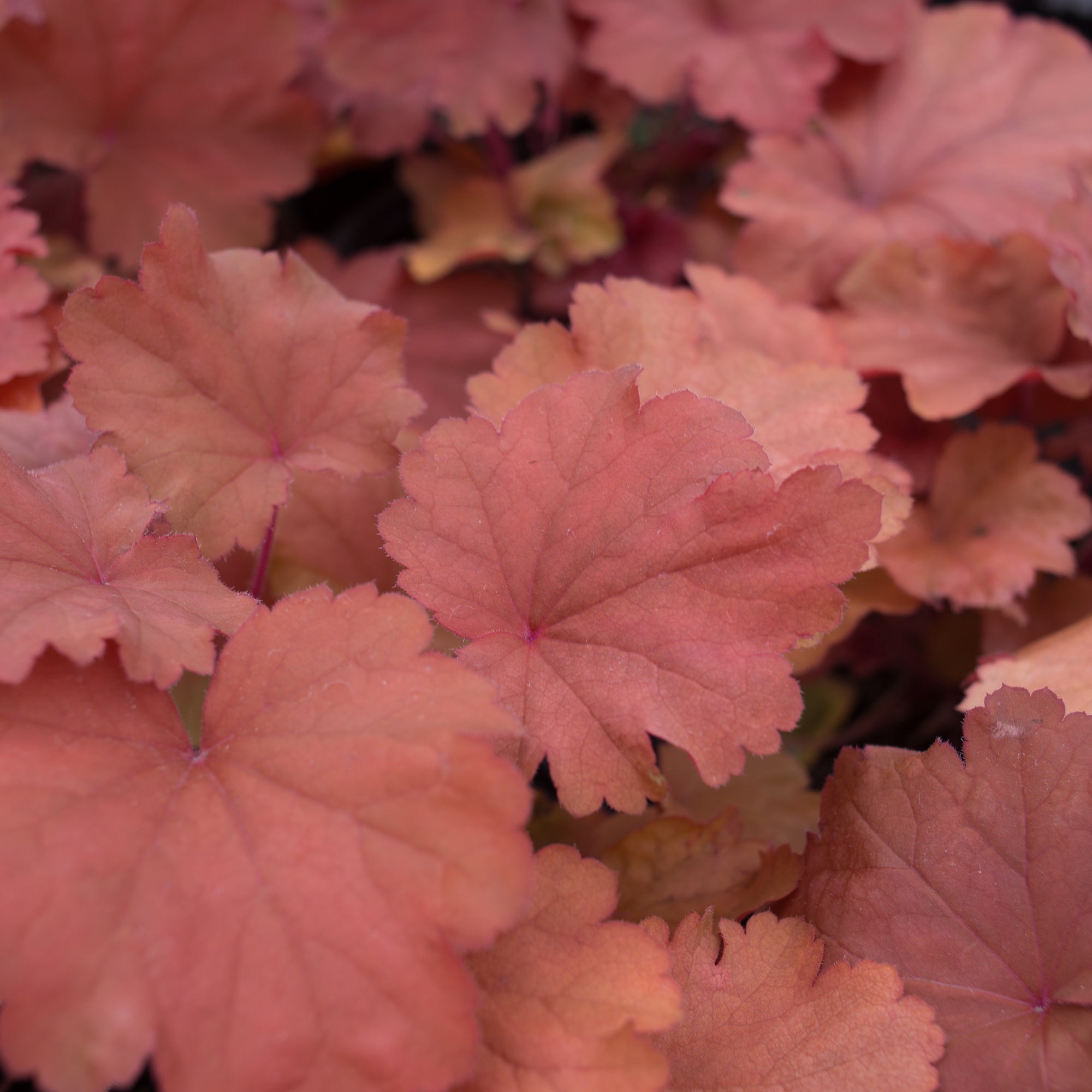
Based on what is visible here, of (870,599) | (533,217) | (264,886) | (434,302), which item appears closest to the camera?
(264,886)

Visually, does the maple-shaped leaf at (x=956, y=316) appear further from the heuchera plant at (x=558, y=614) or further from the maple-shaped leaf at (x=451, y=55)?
the maple-shaped leaf at (x=451, y=55)

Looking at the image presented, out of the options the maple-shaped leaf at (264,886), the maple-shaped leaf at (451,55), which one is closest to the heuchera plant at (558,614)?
the maple-shaped leaf at (264,886)

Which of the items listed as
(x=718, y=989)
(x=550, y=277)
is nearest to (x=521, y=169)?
(x=550, y=277)

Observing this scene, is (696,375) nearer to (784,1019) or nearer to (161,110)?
(784,1019)

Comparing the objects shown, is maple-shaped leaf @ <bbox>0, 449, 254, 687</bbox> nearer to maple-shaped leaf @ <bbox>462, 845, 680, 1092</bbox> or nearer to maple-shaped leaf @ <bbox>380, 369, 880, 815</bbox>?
maple-shaped leaf @ <bbox>380, 369, 880, 815</bbox>

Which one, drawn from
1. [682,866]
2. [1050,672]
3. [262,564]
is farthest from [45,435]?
[1050,672]
